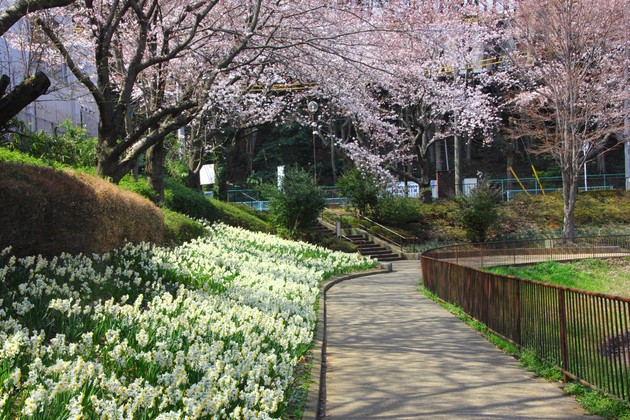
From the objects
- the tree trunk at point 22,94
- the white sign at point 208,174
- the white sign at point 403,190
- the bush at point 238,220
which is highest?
the white sign at point 208,174

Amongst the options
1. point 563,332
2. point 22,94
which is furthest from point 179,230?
point 563,332

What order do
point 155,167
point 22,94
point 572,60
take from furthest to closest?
point 572,60
point 155,167
point 22,94

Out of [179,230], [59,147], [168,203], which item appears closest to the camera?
[179,230]

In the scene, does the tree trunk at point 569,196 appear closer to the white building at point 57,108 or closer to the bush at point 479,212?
the bush at point 479,212

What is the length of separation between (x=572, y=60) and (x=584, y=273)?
10.1 m

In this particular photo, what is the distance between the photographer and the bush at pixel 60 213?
795cm

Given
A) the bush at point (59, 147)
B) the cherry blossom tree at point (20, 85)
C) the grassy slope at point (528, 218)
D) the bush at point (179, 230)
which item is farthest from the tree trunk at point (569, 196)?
the cherry blossom tree at point (20, 85)

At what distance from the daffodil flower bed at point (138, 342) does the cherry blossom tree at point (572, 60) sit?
1995cm

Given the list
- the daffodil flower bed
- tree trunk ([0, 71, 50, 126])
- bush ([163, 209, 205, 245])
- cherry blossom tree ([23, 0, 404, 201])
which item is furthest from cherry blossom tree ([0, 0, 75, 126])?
bush ([163, 209, 205, 245])

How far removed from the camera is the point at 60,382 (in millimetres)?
4074

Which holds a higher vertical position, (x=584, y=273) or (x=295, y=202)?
(x=295, y=202)

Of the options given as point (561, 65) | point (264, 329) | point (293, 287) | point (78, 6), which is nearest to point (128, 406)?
point (264, 329)

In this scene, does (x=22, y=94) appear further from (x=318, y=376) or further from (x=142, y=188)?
(x=142, y=188)

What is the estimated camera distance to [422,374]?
7336 millimetres
